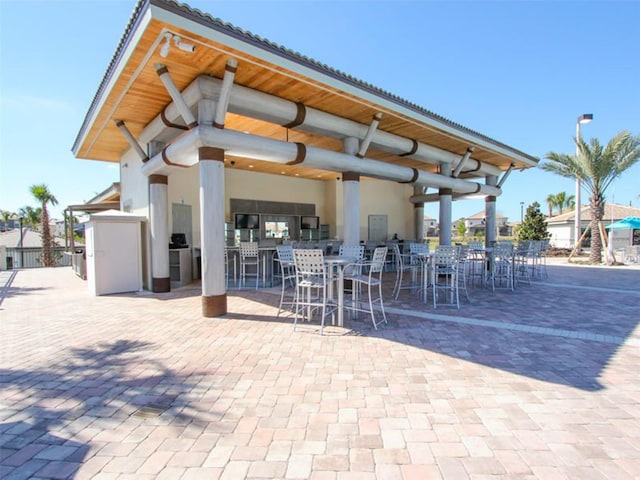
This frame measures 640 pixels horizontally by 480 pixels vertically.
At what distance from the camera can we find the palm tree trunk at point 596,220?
12.6m

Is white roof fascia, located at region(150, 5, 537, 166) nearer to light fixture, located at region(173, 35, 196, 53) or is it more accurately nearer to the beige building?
light fixture, located at region(173, 35, 196, 53)

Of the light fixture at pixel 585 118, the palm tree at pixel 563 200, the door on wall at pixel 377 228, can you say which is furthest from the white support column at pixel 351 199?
Answer: the palm tree at pixel 563 200

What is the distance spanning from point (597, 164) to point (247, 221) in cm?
1363

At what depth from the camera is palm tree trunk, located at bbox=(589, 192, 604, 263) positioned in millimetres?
12589

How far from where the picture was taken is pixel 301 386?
2.63 meters

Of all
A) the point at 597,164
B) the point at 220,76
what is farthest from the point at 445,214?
the point at 597,164

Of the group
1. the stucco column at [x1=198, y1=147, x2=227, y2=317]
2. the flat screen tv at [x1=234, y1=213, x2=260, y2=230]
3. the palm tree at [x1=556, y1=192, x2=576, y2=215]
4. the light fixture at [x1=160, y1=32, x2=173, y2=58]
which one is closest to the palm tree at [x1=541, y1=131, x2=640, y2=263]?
the flat screen tv at [x1=234, y1=213, x2=260, y2=230]

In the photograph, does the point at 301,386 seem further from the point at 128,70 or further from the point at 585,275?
the point at 585,275

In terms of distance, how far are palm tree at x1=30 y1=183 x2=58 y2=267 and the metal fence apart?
1.56 ft

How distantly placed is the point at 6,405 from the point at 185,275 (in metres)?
5.96

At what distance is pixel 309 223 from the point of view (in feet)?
43.5

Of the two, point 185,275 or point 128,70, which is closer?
point 128,70

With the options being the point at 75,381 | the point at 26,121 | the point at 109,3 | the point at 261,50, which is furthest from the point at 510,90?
the point at 26,121

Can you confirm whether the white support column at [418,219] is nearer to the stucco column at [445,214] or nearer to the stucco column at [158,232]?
the stucco column at [445,214]
